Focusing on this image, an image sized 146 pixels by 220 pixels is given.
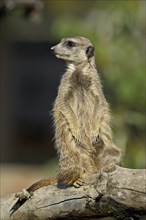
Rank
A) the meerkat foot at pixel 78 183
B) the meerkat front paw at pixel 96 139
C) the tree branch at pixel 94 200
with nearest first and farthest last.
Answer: the tree branch at pixel 94 200 < the meerkat foot at pixel 78 183 < the meerkat front paw at pixel 96 139

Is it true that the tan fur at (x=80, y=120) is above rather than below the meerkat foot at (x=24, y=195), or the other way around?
above

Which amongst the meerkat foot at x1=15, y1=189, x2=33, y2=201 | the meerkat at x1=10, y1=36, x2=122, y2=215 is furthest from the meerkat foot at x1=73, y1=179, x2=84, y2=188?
the meerkat foot at x1=15, y1=189, x2=33, y2=201

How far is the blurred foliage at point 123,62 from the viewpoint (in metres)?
6.77

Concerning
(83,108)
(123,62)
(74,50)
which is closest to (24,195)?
(83,108)

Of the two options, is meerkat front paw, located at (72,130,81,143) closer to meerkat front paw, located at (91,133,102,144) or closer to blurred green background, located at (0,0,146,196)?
meerkat front paw, located at (91,133,102,144)

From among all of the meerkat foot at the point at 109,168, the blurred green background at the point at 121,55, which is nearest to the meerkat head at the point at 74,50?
the meerkat foot at the point at 109,168

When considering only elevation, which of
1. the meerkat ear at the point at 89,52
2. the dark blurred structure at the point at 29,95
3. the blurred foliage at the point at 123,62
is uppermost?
the meerkat ear at the point at 89,52

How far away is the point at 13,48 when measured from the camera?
16812 millimetres

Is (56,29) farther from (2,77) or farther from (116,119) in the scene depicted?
(2,77)

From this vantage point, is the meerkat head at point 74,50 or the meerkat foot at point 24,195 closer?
the meerkat foot at point 24,195

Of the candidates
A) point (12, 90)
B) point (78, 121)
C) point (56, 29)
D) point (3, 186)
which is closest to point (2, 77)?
point (12, 90)

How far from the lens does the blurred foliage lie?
6766 mm

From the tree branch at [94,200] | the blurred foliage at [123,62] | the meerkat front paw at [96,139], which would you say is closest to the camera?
the tree branch at [94,200]

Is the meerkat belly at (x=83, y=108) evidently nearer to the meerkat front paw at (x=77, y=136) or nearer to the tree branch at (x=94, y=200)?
the meerkat front paw at (x=77, y=136)
